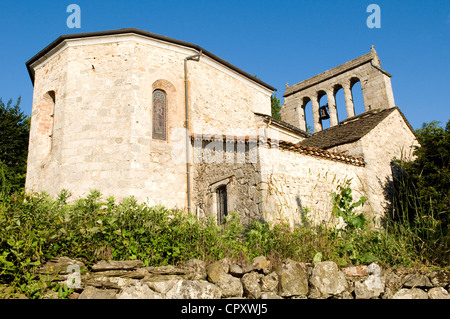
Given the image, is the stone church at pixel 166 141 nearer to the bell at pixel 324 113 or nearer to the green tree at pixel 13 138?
the green tree at pixel 13 138

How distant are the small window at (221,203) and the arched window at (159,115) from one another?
2688 mm

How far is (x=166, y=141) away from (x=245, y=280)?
22.5 ft

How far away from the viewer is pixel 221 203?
9047mm

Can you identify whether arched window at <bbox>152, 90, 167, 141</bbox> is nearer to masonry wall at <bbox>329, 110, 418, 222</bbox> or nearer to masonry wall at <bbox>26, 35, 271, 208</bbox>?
masonry wall at <bbox>26, 35, 271, 208</bbox>

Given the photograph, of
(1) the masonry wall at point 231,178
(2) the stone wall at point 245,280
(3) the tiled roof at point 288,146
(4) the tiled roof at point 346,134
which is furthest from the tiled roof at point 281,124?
(2) the stone wall at point 245,280

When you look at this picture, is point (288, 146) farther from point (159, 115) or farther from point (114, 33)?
point (114, 33)

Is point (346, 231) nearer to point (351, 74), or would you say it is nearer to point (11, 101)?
point (351, 74)

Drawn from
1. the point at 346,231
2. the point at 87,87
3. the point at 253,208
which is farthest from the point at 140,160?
the point at 346,231

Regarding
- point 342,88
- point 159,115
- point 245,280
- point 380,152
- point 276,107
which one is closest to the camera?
point 245,280

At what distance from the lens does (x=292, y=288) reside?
425cm

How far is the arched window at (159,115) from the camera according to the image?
34.0ft

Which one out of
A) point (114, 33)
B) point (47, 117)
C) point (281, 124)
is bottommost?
point (47, 117)

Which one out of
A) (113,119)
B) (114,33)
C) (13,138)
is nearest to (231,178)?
(113,119)

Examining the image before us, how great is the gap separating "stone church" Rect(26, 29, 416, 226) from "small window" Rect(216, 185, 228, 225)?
0.03 metres
